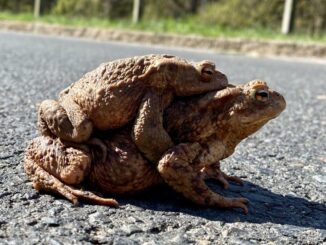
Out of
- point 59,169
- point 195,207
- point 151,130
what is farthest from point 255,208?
point 59,169

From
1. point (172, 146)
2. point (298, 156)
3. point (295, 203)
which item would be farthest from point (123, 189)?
point (298, 156)

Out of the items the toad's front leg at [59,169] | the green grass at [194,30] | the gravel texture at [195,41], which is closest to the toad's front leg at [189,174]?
the toad's front leg at [59,169]

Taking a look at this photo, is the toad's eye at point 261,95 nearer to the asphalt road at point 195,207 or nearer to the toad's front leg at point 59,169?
the asphalt road at point 195,207

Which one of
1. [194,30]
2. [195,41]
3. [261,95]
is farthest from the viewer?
[194,30]

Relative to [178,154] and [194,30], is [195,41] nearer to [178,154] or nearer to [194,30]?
[194,30]

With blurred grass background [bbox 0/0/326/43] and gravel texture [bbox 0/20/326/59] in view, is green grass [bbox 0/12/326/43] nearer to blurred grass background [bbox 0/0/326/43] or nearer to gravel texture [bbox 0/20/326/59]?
blurred grass background [bbox 0/0/326/43]
